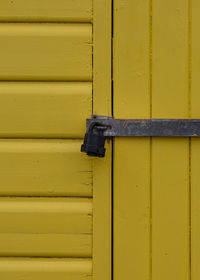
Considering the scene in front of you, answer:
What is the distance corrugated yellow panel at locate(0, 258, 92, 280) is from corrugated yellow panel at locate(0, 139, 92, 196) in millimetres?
256

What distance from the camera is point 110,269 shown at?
125cm

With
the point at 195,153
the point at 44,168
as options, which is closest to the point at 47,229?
the point at 44,168

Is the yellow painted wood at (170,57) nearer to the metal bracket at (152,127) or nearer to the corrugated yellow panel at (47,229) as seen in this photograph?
the metal bracket at (152,127)

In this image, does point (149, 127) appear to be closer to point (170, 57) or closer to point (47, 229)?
point (170, 57)

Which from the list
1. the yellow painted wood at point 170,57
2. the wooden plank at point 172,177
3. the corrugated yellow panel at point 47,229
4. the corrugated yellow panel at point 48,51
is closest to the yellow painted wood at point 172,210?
the wooden plank at point 172,177

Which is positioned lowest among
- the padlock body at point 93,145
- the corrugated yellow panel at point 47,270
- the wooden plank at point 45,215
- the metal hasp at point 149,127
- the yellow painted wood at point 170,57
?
the corrugated yellow panel at point 47,270

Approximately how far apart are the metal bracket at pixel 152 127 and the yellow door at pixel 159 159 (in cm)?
3

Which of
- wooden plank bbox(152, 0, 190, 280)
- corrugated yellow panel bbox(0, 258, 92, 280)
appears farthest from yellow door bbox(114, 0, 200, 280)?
corrugated yellow panel bbox(0, 258, 92, 280)

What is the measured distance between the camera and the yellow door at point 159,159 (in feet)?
4.07

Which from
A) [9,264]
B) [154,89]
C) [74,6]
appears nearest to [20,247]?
[9,264]

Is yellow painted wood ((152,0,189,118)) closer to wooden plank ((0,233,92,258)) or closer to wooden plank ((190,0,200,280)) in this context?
wooden plank ((190,0,200,280))

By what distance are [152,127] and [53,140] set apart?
37cm

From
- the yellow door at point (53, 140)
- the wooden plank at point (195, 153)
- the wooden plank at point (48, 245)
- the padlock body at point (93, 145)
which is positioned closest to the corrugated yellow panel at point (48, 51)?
the yellow door at point (53, 140)

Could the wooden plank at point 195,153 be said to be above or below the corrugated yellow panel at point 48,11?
below
